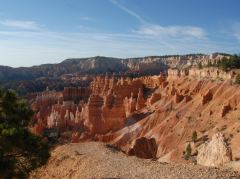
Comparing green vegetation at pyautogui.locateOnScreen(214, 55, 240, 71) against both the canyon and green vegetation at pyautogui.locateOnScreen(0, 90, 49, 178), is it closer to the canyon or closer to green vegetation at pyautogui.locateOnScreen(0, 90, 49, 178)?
the canyon

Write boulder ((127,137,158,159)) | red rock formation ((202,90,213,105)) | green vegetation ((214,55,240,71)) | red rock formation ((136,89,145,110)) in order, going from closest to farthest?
boulder ((127,137,158,159)) < red rock formation ((202,90,213,105)) < green vegetation ((214,55,240,71)) < red rock formation ((136,89,145,110))

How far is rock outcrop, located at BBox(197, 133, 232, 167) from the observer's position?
66.5 feet

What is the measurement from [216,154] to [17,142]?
9558mm

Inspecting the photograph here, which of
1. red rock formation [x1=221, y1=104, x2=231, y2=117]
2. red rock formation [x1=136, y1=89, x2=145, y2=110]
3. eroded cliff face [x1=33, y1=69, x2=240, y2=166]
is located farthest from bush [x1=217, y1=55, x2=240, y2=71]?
red rock formation [x1=221, y1=104, x2=231, y2=117]

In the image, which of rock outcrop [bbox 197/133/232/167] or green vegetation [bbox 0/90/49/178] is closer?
green vegetation [bbox 0/90/49/178]

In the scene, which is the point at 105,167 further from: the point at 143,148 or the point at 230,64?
the point at 230,64

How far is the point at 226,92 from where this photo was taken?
2334 inches

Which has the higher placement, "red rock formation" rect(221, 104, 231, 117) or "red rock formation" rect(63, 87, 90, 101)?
"red rock formation" rect(221, 104, 231, 117)

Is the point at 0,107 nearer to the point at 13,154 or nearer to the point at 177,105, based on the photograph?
the point at 13,154

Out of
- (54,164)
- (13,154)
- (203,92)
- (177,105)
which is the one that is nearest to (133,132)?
(177,105)

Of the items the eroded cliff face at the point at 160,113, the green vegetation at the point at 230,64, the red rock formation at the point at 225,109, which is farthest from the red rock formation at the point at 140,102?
the red rock formation at the point at 225,109

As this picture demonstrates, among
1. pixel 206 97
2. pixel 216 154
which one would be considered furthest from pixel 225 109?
pixel 216 154

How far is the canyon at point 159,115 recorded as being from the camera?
163ft

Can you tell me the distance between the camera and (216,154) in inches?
816
